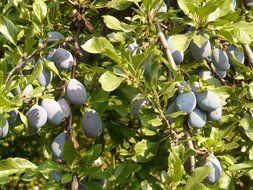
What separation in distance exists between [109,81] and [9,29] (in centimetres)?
31

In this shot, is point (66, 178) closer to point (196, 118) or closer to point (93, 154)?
point (93, 154)

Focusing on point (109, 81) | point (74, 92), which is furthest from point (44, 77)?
point (109, 81)

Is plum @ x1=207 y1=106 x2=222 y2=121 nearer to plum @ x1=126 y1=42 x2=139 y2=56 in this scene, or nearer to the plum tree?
the plum tree

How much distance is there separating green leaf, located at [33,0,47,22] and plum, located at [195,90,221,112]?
0.45 metres

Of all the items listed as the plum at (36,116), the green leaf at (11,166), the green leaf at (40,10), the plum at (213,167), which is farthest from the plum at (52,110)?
the plum at (213,167)

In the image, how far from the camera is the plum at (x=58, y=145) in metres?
1.28

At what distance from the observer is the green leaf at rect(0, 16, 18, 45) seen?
4.30 ft

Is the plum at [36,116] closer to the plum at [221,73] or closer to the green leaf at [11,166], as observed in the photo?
the green leaf at [11,166]

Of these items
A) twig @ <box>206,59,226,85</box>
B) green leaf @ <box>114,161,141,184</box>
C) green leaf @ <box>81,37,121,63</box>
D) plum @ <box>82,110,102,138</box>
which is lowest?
green leaf @ <box>114,161,141,184</box>

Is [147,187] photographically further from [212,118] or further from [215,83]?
[215,83]

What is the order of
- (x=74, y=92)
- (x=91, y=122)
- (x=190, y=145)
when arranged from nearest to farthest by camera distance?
(x=190, y=145) < (x=74, y=92) < (x=91, y=122)

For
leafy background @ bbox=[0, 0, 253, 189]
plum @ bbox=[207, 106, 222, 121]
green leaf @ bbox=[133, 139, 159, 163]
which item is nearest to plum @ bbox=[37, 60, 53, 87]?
leafy background @ bbox=[0, 0, 253, 189]

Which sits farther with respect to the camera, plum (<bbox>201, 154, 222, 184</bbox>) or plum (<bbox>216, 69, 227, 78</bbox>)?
plum (<bbox>216, 69, 227, 78</bbox>)

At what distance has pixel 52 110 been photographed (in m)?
1.24
